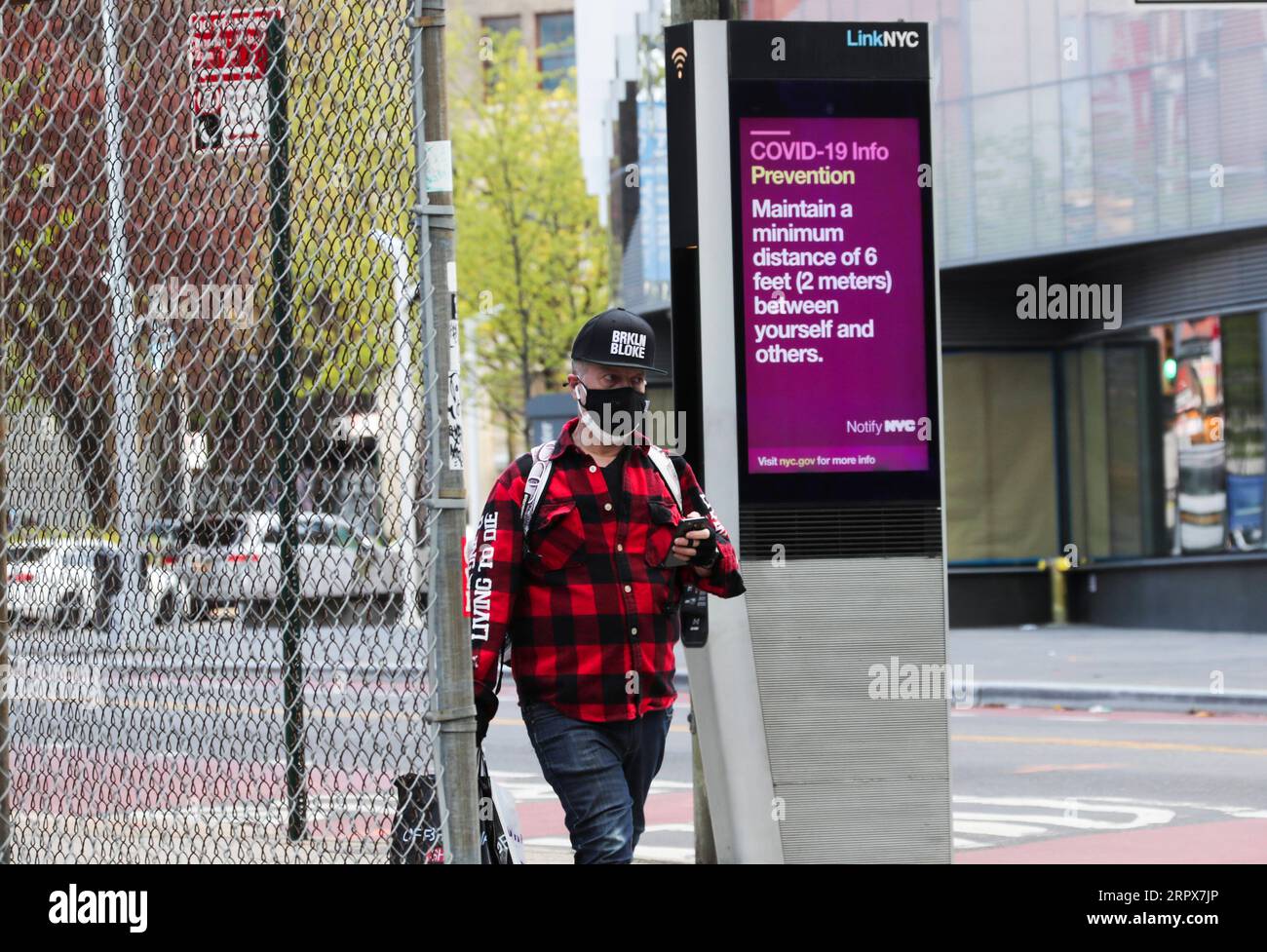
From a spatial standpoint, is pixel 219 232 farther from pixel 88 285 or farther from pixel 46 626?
pixel 46 626

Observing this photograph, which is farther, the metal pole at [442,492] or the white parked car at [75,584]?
the white parked car at [75,584]

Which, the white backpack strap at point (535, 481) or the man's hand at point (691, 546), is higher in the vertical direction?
the white backpack strap at point (535, 481)

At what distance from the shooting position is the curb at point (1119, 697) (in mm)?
14883

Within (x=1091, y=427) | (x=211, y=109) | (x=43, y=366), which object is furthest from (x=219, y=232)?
(x=1091, y=427)

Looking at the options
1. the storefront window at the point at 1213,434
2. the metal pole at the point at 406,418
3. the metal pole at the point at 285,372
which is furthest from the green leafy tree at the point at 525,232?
the metal pole at the point at 406,418

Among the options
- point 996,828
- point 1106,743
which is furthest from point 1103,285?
point 996,828

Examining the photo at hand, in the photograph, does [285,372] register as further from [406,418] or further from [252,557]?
[406,418]

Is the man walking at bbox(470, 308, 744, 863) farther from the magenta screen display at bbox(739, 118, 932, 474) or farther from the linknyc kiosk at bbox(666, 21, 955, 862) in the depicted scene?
the magenta screen display at bbox(739, 118, 932, 474)

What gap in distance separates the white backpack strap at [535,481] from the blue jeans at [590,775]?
51 cm

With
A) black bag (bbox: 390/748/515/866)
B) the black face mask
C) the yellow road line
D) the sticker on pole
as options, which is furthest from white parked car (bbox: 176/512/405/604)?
the yellow road line

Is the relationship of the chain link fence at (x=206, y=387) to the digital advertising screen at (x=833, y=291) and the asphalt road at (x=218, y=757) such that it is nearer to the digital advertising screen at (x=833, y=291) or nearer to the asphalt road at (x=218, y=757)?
the asphalt road at (x=218, y=757)

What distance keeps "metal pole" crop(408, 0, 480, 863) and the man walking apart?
1018 mm

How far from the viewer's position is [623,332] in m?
5.14
